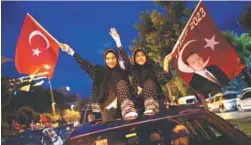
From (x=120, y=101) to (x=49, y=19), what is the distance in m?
1.21

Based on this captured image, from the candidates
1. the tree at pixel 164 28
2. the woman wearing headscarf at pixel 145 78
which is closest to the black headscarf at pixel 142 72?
the woman wearing headscarf at pixel 145 78

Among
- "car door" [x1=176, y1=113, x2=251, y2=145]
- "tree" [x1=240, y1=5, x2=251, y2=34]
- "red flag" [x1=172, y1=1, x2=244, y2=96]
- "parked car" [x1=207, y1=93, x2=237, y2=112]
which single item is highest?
"tree" [x1=240, y1=5, x2=251, y2=34]

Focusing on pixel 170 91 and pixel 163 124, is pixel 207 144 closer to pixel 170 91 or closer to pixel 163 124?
pixel 163 124

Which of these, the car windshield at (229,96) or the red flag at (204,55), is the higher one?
the red flag at (204,55)

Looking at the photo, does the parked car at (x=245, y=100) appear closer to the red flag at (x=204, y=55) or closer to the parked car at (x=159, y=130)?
the red flag at (x=204, y=55)

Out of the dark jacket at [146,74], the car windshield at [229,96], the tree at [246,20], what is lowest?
the car windshield at [229,96]

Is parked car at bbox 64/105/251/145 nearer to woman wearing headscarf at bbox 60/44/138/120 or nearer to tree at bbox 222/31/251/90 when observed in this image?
woman wearing headscarf at bbox 60/44/138/120

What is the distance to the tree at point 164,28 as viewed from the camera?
133 inches

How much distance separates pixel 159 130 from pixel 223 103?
1575 mm

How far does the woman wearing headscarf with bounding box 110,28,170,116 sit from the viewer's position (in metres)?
2.47

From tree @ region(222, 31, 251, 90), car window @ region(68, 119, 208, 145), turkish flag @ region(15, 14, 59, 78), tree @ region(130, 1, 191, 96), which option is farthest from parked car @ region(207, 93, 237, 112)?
car window @ region(68, 119, 208, 145)

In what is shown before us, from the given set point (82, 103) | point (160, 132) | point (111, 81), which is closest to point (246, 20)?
point (111, 81)

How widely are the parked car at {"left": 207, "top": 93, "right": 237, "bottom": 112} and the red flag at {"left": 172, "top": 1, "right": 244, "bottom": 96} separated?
3.7 inches

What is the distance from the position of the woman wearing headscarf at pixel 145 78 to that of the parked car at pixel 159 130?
0.53 meters
